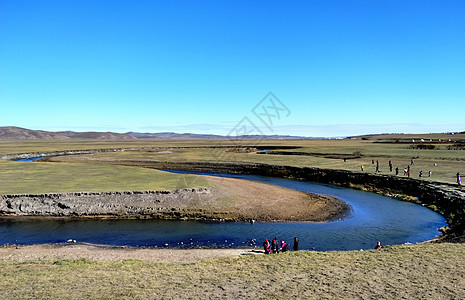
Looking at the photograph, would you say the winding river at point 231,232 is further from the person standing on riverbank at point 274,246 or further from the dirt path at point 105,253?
the person standing on riverbank at point 274,246

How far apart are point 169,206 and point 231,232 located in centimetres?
963

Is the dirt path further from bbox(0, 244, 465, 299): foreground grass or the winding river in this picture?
bbox(0, 244, 465, 299): foreground grass

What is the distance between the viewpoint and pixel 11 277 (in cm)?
1437

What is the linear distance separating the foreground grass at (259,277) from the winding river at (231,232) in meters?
6.93

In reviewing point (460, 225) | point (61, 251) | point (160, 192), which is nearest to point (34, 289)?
point (61, 251)

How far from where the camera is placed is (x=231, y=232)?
27625 mm

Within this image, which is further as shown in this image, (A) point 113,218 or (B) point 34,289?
(A) point 113,218

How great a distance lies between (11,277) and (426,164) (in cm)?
6817

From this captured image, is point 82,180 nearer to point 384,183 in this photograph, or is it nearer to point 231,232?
point 231,232

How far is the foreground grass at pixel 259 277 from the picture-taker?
41.7 ft

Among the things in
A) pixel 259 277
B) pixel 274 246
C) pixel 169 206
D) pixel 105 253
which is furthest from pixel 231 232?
pixel 259 277

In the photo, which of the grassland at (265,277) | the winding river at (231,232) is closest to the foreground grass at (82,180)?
the winding river at (231,232)

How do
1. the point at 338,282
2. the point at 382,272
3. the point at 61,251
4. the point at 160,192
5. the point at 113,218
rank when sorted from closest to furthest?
the point at 338,282 → the point at 382,272 → the point at 61,251 → the point at 113,218 → the point at 160,192

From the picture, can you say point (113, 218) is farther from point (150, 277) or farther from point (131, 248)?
point (150, 277)
